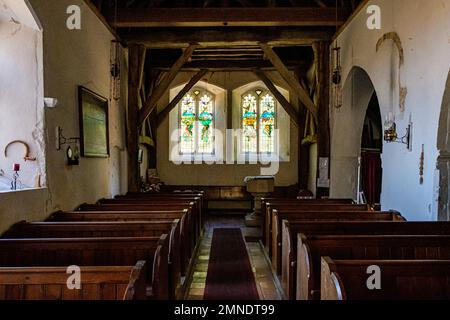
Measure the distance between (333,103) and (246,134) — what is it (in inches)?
162

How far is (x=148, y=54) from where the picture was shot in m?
9.66

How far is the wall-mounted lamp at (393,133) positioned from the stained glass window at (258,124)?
6.38 metres

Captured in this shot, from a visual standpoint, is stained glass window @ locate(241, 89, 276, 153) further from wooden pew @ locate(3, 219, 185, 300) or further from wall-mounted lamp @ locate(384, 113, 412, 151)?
wooden pew @ locate(3, 219, 185, 300)

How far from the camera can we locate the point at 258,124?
11.5 metres

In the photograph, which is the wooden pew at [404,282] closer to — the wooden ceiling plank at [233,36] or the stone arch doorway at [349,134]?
the stone arch doorway at [349,134]

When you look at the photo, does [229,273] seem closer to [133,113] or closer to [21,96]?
[21,96]

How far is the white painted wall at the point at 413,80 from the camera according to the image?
4.02 m

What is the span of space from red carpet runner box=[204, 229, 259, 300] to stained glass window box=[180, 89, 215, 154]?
15.7 feet

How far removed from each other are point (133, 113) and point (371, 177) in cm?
491

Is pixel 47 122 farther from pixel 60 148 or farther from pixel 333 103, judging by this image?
pixel 333 103

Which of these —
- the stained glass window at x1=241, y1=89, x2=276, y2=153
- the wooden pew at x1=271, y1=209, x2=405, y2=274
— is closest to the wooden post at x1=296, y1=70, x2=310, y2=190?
the stained glass window at x1=241, y1=89, x2=276, y2=153

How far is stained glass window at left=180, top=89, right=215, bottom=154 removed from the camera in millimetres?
11445

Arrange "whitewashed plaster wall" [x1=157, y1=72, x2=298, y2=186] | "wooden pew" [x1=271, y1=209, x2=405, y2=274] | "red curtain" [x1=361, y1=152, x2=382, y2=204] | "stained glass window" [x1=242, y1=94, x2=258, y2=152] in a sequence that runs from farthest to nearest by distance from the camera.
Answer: "stained glass window" [x1=242, y1=94, x2=258, y2=152] → "whitewashed plaster wall" [x1=157, y1=72, x2=298, y2=186] → "red curtain" [x1=361, y1=152, x2=382, y2=204] → "wooden pew" [x1=271, y1=209, x2=405, y2=274]

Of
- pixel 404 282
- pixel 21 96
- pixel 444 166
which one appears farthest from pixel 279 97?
pixel 404 282
